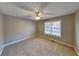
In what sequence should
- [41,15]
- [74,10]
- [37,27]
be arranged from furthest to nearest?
[37,27] → [41,15] → [74,10]

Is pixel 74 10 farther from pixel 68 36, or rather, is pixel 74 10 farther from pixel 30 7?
pixel 30 7

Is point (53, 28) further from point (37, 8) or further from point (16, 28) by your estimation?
point (16, 28)

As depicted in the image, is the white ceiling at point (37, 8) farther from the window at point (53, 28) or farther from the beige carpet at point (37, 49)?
the beige carpet at point (37, 49)

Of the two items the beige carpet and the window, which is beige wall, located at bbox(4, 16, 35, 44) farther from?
the window

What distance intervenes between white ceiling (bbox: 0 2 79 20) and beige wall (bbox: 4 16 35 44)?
0.25ft

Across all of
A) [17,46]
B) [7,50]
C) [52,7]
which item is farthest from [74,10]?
[7,50]

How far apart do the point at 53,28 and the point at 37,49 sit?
38cm

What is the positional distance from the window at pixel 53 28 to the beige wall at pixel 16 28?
198 mm

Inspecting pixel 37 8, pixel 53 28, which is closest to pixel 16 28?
pixel 37 8

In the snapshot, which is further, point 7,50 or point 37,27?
point 37,27

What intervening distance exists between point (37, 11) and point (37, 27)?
26 cm

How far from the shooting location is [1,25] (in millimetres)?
1142

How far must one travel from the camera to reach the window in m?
1.15

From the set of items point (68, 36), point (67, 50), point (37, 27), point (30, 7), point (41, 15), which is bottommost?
point (67, 50)
